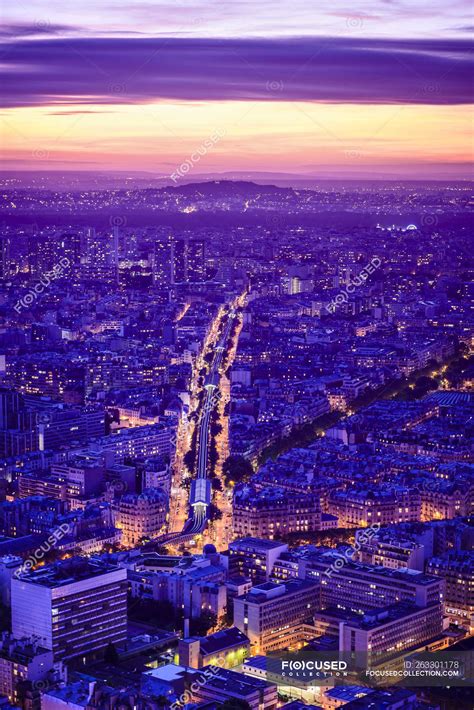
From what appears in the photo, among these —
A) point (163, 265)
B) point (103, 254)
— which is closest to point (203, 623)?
point (163, 265)

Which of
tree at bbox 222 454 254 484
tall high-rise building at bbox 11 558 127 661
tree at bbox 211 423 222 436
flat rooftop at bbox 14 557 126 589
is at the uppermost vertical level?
tree at bbox 211 423 222 436

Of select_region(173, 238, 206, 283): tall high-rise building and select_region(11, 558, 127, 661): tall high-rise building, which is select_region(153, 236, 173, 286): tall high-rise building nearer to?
select_region(173, 238, 206, 283): tall high-rise building

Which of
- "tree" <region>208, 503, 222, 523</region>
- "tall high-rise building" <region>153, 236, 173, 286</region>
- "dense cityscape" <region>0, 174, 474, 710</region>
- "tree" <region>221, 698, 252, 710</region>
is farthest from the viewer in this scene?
"tall high-rise building" <region>153, 236, 173, 286</region>

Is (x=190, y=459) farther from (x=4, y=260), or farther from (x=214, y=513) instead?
(x=4, y=260)

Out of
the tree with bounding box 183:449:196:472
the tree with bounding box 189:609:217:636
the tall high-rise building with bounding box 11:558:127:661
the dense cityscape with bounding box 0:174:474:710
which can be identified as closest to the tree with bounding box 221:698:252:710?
the dense cityscape with bounding box 0:174:474:710

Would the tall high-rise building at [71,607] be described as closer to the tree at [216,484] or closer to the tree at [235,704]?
the tree at [235,704]

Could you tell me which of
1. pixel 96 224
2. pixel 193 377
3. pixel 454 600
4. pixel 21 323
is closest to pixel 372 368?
pixel 193 377
